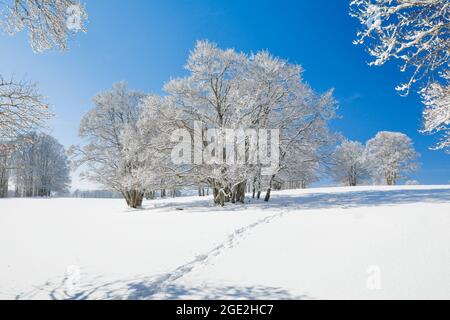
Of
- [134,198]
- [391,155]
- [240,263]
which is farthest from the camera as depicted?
[391,155]

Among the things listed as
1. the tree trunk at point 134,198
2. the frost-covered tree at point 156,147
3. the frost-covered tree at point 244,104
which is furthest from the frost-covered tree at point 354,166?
the tree trunk at point 134,198

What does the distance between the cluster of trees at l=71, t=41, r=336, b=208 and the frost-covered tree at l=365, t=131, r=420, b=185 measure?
2412 centimetres

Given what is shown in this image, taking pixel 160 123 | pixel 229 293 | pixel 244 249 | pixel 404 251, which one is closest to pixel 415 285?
pixel 404 251

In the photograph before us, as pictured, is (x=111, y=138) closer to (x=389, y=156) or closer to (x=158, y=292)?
(x=158, y=292)

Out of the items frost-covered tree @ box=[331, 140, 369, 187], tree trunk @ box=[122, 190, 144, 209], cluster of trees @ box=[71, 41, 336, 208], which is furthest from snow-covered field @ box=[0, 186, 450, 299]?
frost-covered tree @ box=[331, 140, 369, 187]

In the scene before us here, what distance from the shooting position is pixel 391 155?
36312 mm

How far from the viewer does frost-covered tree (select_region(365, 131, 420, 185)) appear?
119 feet

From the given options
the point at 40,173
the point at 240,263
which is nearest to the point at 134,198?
the point at 240,263

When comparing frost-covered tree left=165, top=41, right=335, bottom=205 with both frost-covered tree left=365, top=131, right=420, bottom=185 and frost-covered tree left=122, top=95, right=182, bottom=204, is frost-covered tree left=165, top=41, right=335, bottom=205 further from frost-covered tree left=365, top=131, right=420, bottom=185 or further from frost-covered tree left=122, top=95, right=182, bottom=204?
frost-covered tree left=365, top=131, right=420, bottom=185

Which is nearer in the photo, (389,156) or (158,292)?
(158,292)

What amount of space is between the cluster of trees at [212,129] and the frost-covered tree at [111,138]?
0.23 feet

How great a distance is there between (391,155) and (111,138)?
125 feet
